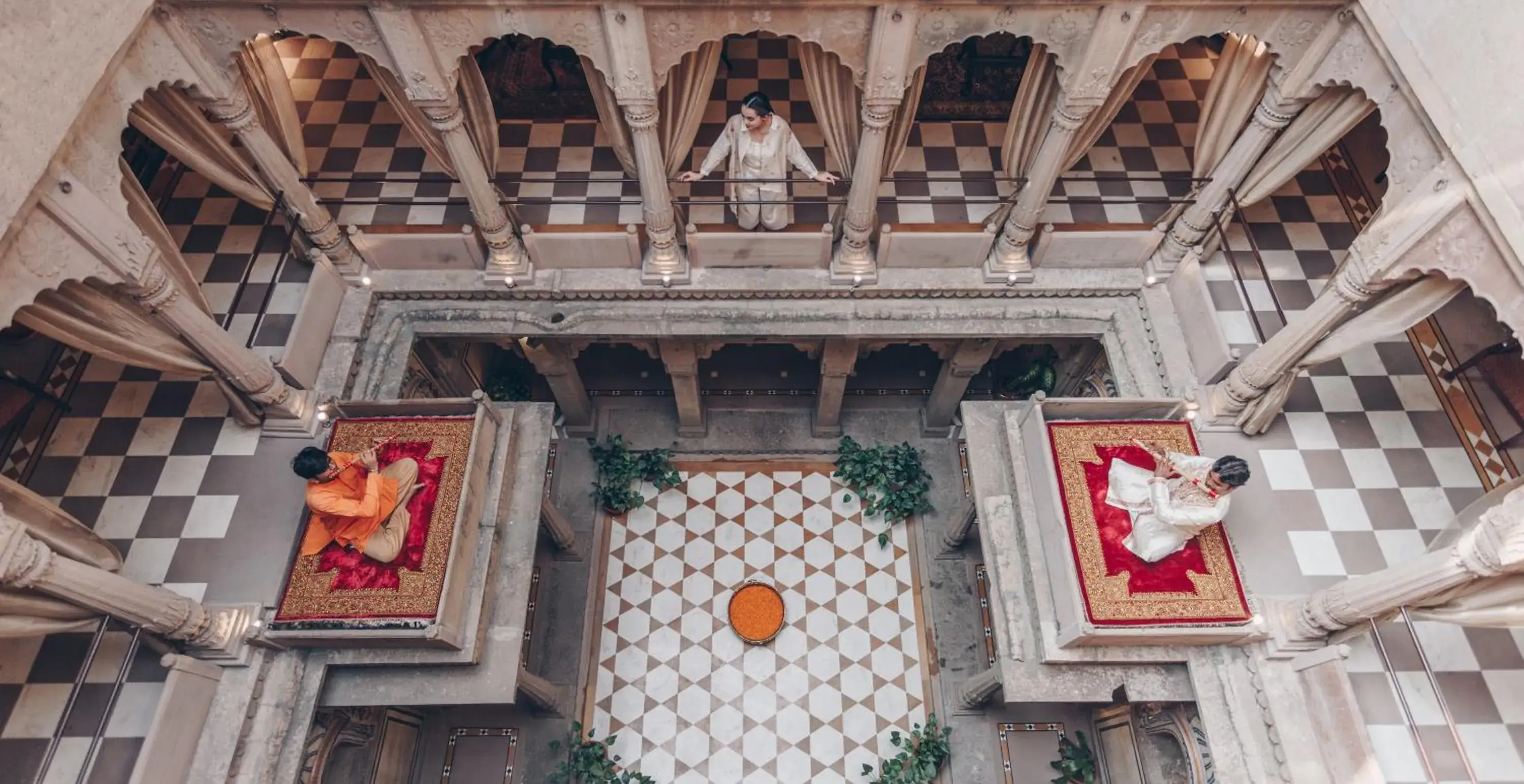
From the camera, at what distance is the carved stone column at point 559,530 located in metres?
7.90

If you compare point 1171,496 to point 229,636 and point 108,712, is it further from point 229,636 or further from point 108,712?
point 108,712

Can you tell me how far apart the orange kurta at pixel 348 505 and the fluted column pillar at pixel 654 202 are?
293 cm

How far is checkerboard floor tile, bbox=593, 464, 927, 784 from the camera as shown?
26.6 feet

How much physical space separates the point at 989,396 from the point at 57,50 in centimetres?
883

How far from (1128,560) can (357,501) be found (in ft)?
18.1

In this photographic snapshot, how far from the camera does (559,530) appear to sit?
27.6ft

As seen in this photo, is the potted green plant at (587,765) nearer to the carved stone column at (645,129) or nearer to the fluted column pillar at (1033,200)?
the carved stone column at (645,129)

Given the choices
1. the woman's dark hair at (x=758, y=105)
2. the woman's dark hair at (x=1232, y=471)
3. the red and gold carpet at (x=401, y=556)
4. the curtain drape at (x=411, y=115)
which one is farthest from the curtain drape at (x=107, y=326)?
the woman's dark hair at (x=1232, y=471)

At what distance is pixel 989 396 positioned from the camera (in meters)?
10.0

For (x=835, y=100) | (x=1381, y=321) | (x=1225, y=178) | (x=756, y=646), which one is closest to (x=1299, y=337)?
(x=1381, y=321)

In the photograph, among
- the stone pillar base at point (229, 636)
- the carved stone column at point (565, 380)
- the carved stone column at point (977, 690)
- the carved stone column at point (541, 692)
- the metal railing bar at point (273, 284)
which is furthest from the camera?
the carved stone column at point (565, 380)

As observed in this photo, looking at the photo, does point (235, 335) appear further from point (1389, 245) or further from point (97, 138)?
point (1389, 245)

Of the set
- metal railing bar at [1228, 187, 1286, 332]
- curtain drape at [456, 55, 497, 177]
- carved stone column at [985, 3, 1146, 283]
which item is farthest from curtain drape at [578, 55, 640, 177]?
metal railing bar at [1228, 187, 1286, 332]

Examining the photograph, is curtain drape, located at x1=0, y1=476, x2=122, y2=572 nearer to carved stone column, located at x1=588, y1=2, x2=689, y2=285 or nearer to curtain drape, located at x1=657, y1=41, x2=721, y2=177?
carved stone column, located at x1=588, y1=2, x2=689, y2=285
